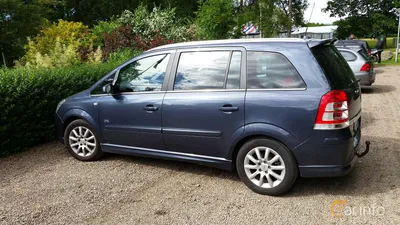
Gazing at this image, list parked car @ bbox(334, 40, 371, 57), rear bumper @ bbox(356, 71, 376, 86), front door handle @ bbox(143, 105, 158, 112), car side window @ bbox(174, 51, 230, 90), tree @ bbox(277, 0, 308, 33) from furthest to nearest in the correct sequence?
tree @ bbox(277, 0, 308, 33)
parked car @ bbox(334, 40, 371, 57)
rear bumper @ bbox(356, 71, 376, 86)
front door handle @ bbox(143, 105, 158, 112)
car side window @ bbox(174, 51, 230, 90)

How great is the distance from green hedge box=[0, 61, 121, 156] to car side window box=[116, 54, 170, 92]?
1867mm

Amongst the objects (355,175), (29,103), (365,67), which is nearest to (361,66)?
(365,67)

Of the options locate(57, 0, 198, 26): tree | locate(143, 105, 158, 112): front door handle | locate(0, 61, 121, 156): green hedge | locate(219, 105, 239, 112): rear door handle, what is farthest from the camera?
locate(57, 0, 198, 26): tree

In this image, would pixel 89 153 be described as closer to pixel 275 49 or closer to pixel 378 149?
pixel 275 49

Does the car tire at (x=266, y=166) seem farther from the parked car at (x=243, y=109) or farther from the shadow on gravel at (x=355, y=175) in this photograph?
the shadow on gravel at (x=355, y=175)

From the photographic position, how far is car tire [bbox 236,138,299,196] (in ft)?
13.0

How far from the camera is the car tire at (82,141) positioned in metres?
5.37

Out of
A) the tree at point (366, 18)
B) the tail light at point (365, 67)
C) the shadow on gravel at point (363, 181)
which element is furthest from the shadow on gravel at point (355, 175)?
the tree at point (366, 18)

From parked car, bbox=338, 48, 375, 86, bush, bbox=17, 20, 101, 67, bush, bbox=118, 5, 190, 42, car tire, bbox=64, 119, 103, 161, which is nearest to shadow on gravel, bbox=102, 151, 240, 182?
car tire, bbox=64, 119, 103, 161

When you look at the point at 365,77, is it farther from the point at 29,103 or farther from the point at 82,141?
the point at 29,103

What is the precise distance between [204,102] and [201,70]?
448 millimetres

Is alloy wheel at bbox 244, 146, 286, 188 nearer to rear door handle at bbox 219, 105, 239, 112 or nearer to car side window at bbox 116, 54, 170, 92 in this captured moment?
rear door handle at bbox 219, 105, 239, 112

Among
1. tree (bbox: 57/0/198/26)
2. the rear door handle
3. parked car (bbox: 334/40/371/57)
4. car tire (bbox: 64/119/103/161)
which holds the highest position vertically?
tree (bbox: 57/0/198/26)

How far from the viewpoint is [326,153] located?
150 inches
